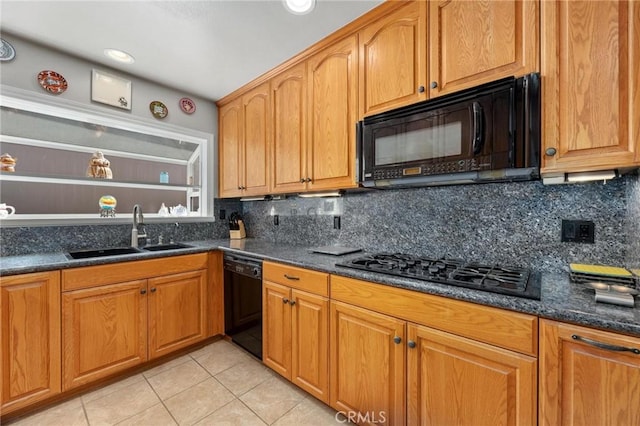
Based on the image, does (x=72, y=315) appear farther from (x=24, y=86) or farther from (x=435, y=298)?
(x=435, y=298)

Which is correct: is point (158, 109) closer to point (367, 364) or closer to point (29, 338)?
point (29, 338)

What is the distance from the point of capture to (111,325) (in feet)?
5.93

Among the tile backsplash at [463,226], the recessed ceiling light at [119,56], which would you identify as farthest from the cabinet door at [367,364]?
the recessed ceiling light at [119,56]

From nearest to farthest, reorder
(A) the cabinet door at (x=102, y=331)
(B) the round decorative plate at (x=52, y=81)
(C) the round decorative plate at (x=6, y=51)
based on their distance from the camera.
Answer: (A) the cabinet door at (x=102, y=331)
(C) the round decorative plate at (x=6, y=51)
(B) the round decorative plate at (x=52, y=81)

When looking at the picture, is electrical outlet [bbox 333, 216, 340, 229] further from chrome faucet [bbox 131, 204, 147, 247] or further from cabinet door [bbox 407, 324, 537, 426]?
chrome faucet [bbox 131, 204, 147, 247]

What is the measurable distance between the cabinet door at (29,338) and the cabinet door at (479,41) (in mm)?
2417

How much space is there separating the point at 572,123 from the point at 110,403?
9.15 feet

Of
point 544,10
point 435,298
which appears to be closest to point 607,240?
point 435,298

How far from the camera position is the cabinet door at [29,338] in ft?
4.80

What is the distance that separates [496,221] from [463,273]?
0.46m

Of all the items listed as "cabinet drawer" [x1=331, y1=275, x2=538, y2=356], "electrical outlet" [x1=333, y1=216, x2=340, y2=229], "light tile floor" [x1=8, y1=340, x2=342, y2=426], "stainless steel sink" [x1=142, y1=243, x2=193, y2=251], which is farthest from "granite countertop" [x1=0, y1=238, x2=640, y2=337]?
"light tile floor" [x1=8, y1=340, x2=342, y2=426]

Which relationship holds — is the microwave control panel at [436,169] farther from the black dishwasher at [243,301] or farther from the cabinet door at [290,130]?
the black dishwasher at [243,301]

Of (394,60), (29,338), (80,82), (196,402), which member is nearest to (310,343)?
(196,402)

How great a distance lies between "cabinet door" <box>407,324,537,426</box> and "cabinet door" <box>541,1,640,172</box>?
0.78m
